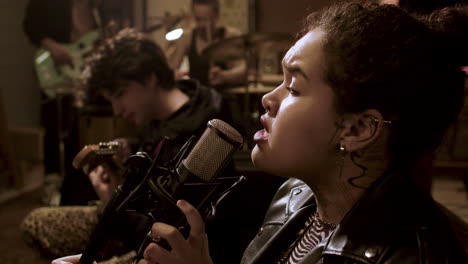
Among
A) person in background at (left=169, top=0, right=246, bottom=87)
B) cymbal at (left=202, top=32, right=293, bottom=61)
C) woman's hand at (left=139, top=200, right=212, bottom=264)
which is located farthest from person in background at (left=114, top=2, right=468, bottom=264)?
cymbal at (left=202, top=32, right=293, bottom=61)

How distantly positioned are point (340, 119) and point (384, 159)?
112 millimetres

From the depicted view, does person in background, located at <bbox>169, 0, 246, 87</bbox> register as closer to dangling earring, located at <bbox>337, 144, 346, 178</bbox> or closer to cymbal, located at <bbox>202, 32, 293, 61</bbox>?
cymbal, located at <bbox>202, 32, 293, 61</bbox>

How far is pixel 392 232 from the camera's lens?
781 mm

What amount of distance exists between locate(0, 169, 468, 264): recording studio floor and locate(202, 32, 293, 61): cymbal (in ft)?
4.87

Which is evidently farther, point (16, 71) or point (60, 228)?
point (16, 71)

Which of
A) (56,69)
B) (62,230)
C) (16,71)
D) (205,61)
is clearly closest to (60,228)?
(62,230)

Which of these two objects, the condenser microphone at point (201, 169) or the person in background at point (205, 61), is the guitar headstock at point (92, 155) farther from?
the person in background at point (205, 61)

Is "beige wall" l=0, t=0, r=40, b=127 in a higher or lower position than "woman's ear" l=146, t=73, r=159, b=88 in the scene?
lower

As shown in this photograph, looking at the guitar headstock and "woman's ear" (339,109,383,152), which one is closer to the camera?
"woman's ear" (339,109,383,152)

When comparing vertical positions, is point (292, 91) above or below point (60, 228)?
above

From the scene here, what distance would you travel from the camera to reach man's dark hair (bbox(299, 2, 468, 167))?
0.75 meters

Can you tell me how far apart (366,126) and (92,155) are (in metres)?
0.75

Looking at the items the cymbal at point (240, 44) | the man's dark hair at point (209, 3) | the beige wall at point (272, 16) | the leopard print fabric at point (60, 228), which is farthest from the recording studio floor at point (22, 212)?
the man's dark hair at point (209, 3)

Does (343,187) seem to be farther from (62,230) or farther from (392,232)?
(62,230)
